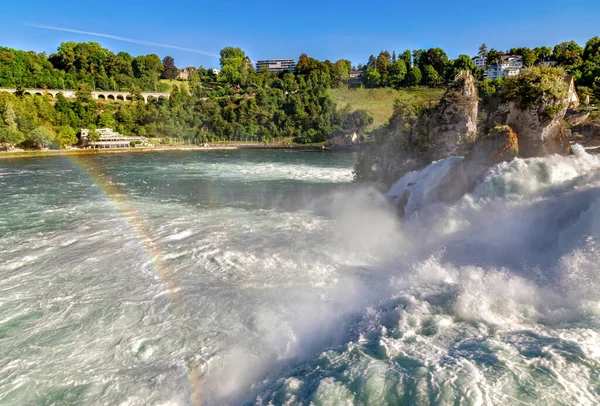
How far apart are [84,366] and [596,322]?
1048cm

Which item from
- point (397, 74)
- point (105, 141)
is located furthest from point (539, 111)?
point (397, 74)

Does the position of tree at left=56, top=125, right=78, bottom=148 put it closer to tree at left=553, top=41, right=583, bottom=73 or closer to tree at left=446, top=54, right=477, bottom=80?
tree at left=446, top=54, right=477, bottom=80

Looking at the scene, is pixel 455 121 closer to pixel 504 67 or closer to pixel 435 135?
pixel 435 135

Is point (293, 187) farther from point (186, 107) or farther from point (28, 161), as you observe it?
point (186, 107)

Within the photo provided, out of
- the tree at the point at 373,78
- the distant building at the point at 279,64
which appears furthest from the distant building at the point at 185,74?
the tree at the point at 373,78

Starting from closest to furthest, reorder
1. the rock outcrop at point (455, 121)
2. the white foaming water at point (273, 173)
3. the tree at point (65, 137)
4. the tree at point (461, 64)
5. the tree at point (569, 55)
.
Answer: the rock outcrop at point (455, 121) < the white foaming water at point (273, 173) < the tree at point (65, 137) < the tree at point (569, 55) < the tree at point (461, 64)

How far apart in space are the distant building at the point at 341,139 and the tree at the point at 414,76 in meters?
34.6

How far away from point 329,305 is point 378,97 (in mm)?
100415

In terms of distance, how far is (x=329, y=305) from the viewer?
1012 centimetres

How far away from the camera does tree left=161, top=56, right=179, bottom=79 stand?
132 metres

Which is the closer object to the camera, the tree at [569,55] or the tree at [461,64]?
the tree at [569,55]

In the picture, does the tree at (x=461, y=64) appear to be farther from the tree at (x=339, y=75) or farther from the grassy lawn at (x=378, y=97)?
the tree at (x=339, y=75)

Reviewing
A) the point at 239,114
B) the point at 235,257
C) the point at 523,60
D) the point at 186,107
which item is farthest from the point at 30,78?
the point at 523,60

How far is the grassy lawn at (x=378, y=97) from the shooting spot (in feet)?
303
